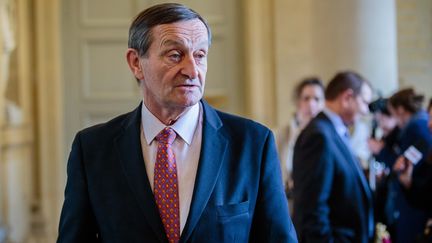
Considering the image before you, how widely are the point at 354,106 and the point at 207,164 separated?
1899 mm

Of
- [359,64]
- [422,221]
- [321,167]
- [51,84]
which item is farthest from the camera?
[51,84]

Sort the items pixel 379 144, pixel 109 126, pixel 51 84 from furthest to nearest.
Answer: pixel 51 84
pixel 379 144
pixel 109 126

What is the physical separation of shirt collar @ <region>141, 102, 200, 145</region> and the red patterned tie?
0.03 m

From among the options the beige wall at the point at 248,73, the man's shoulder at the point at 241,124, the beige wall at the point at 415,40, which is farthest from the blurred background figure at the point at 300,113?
the beige wall at the point at 415,40

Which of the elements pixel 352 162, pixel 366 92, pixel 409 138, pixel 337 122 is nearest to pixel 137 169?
pixel 352 162

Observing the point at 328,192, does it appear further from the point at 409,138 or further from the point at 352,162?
the point at 409,138

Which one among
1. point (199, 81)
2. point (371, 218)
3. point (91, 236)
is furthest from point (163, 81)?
point (371, 218)

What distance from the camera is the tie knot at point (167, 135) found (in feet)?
6.33

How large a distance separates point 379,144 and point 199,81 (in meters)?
3.84

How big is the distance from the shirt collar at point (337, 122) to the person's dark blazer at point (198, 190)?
1.59m

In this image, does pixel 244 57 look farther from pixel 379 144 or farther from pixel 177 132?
pixel 177 132

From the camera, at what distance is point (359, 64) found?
590cm

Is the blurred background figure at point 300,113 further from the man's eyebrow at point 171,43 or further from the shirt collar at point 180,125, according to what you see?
the man's eyebrow at point 171,43

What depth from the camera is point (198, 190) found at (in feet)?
6.08
